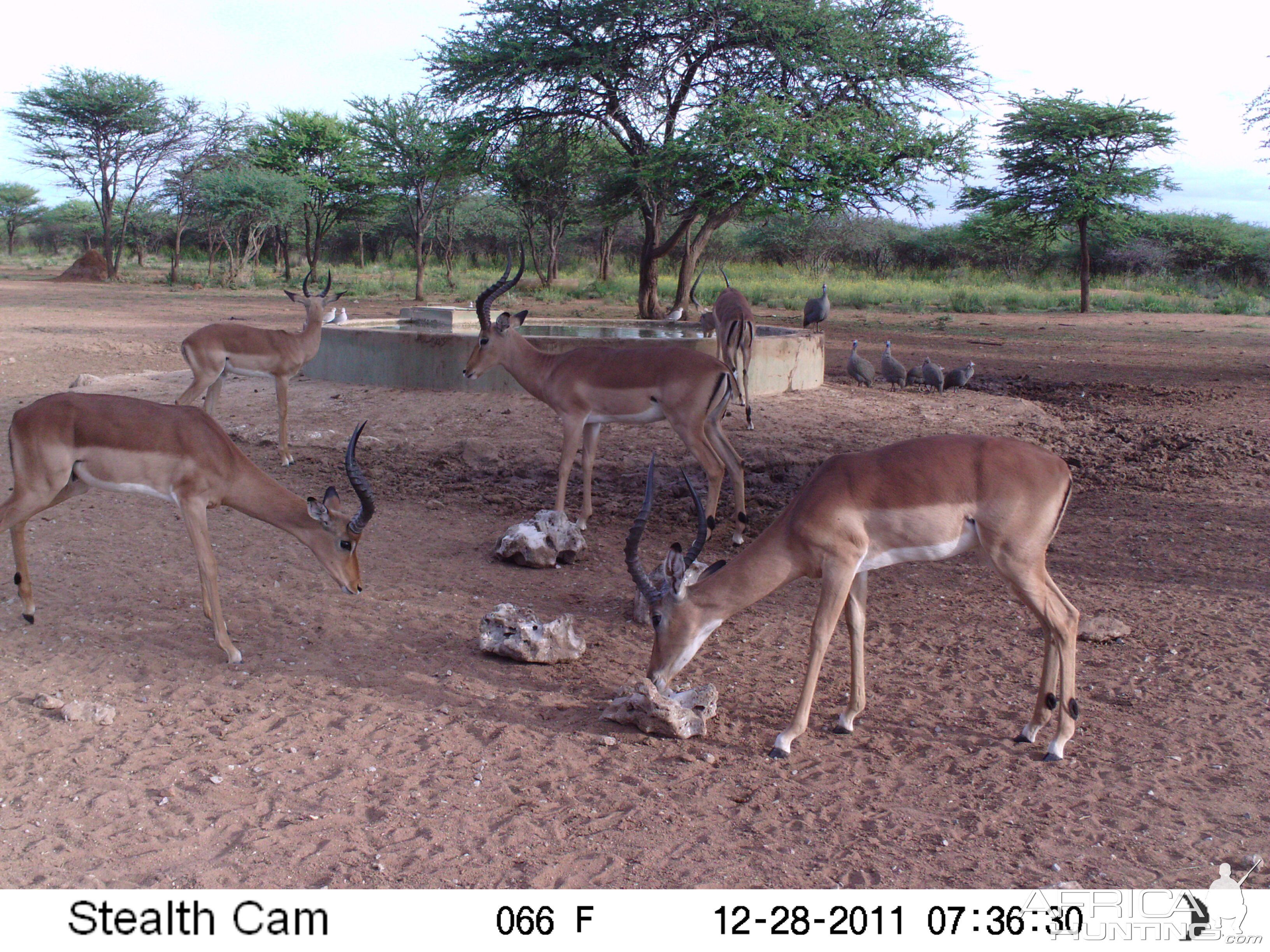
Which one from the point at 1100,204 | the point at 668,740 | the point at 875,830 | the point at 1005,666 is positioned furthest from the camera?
the point at 1100,204

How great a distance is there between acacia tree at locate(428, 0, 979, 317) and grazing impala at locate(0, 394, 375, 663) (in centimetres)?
1296

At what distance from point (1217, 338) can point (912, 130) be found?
7.42m

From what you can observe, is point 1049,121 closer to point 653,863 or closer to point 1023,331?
point 1023,331

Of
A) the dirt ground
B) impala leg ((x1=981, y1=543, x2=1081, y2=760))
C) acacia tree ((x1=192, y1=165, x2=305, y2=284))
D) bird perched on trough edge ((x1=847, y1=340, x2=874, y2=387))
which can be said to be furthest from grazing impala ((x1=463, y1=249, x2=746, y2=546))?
acacia tree ((x1=192, y1=165, x2=305, y2=284))

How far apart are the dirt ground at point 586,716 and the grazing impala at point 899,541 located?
0.34 m

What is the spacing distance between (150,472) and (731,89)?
14983 mm

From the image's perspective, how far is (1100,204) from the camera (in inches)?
976

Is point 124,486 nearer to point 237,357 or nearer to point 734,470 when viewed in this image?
point 734,470

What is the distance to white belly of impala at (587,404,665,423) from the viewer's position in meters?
6.86

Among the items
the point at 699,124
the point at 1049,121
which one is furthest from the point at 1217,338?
the point at 699,124

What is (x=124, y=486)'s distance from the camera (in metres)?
4.61

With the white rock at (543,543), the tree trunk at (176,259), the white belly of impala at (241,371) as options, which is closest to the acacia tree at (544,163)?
the white belly of impala at (241,371)

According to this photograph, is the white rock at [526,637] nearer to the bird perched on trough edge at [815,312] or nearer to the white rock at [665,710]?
the white rock at [665,710]

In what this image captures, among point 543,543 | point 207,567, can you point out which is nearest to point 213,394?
point 543,543
